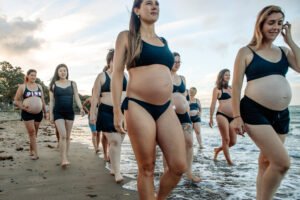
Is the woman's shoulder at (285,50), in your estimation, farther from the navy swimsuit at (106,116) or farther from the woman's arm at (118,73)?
the navy swimsuit at (106,116)

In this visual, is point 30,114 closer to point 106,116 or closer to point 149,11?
point 106,116

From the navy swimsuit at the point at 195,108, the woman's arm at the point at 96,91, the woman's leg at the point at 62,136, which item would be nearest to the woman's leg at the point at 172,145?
the woman's arm at the point at 96,91

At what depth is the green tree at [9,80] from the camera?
228 ft

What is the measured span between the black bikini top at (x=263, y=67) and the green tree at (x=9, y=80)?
7006cm

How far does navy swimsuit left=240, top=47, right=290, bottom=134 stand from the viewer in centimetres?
342

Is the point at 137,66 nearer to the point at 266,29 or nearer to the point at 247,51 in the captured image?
the point at 247,51

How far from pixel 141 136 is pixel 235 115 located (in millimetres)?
1228

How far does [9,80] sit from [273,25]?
79.1 metres

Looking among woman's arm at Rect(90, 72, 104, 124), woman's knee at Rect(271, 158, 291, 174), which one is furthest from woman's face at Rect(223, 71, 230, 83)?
woman's knee at Rect(271, 158, 291, 174)

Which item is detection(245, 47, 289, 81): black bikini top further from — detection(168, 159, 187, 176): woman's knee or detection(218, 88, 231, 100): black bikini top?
detection(218, 88, 231, 100): black bikini top

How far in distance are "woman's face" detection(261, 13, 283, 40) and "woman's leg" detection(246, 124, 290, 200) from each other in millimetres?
1077

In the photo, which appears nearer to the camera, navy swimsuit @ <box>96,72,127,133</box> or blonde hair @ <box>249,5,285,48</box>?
blonde hair @ <box>249,5,285,48</box>

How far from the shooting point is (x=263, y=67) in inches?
135

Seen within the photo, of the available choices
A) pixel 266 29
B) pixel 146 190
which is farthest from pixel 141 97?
pixel 266 29
